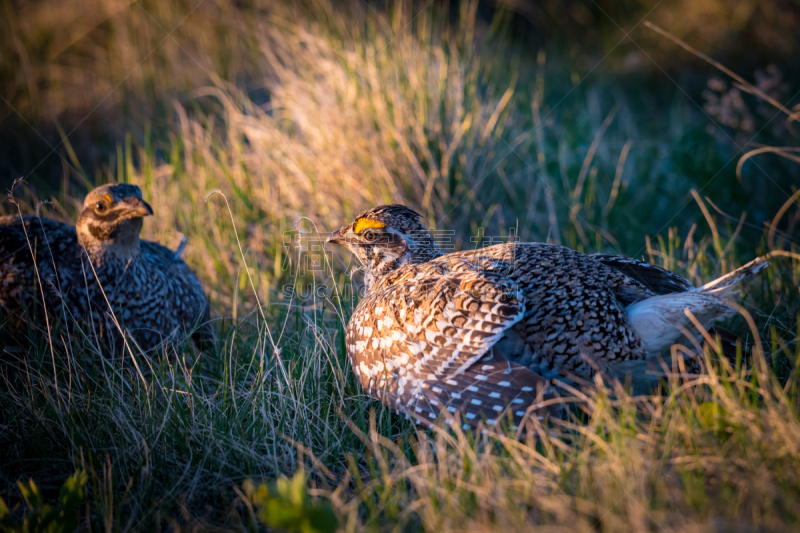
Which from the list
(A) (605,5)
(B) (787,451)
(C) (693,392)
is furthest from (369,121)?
(A) (605,5)

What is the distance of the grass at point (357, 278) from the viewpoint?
7.45 feet

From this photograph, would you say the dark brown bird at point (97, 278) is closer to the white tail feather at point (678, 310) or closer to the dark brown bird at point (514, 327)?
the dark brown bird at point (514, 327)

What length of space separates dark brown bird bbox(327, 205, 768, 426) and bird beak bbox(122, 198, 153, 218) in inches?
68.3

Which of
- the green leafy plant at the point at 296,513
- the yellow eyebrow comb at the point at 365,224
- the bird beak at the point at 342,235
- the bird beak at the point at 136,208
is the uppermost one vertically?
the bird beak at the point at 136,208

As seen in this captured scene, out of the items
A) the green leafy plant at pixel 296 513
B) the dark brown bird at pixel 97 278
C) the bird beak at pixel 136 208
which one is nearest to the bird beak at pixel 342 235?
the dark brown bird at pixel 97 278

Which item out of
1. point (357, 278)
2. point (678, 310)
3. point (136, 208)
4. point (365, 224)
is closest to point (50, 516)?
point (136, 208)

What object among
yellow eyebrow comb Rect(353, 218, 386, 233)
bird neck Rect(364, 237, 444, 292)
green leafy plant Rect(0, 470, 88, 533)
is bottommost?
green leafy plant Rect(0, 470, 88, 533)

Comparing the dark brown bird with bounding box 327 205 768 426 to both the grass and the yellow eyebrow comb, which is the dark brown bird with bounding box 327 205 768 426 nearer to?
the grass

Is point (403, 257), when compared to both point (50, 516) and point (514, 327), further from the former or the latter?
point (50, 516)

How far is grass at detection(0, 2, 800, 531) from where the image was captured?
227 centimetres

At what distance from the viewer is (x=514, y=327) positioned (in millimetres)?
2982

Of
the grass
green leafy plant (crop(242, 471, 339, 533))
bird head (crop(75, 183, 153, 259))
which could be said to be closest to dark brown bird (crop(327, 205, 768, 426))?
the grass

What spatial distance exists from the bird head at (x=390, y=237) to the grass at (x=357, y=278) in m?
0.38

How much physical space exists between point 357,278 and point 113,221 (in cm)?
206
